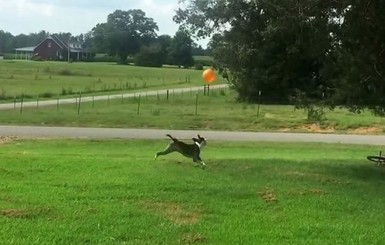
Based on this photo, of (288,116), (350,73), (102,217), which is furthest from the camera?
(288,116)

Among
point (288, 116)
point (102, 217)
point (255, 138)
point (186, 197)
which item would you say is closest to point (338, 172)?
point (186, 197)

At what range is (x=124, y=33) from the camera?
13500 cm

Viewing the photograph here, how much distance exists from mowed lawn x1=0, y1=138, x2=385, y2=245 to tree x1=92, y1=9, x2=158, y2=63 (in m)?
119

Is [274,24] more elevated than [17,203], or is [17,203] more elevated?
[274,24]

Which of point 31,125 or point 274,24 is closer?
point 274,24

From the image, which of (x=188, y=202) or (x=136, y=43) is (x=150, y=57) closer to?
(x=136, y=43)

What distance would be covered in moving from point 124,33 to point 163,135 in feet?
379

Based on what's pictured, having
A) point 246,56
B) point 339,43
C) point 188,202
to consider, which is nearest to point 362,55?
point 339,43

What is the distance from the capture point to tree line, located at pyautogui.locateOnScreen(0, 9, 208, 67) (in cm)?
11744

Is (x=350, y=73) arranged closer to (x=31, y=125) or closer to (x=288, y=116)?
(x=31, y=125)

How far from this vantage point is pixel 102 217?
648 centimetres

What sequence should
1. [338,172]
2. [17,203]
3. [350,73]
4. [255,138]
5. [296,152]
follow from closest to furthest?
1. [17,203]
2. [338,172]
3. [350,73]
4. [296,152]
5. [255,138]

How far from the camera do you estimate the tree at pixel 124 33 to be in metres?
133

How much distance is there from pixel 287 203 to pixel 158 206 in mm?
1575
